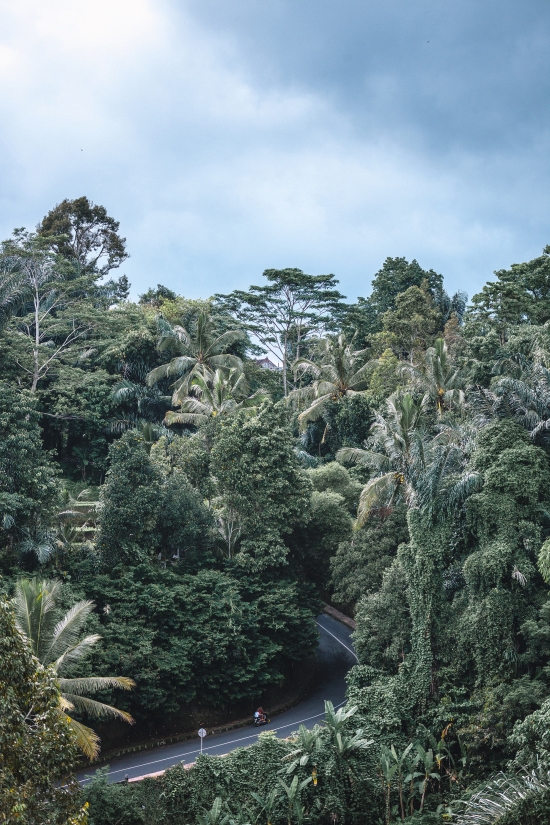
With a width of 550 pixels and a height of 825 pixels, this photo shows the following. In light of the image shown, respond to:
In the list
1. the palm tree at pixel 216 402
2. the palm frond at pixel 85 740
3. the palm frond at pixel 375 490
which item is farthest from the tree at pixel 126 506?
the palm frond at pixel 85 740

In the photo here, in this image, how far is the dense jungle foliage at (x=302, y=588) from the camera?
16219mm

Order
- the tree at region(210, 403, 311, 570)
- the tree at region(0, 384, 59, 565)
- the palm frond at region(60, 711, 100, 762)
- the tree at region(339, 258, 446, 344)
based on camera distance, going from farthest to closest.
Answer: the tree at region(339, 258, 446, 344) → the tree at region(210, 403, 311, 570) → the tree at region(0, 384, 59, 565) → the palm frond at region(60, 711, 100, 762)

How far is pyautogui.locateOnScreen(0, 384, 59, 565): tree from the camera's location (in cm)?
2036

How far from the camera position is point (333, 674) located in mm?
26391

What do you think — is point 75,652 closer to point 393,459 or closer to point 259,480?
point 259,480

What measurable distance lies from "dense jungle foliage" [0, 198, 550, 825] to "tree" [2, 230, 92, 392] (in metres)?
0.61

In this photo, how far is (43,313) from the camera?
1474 inches

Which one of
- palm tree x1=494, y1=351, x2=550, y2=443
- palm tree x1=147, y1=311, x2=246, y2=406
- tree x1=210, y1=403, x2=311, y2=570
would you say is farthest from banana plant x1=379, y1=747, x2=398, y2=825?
palm tree x1=147, y1=311, x2=246, y2=406

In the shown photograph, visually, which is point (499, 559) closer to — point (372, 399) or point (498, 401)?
point (498, 401)

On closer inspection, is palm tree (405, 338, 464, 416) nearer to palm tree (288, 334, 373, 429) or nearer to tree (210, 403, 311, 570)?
palm tree (288, 334, 373, 429)

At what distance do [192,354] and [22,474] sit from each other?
17.9 m

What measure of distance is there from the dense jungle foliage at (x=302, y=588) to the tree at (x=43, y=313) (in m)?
0.61

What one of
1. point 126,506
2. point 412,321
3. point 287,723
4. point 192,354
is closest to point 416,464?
point 126,506

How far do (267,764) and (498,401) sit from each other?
36.1 ft
